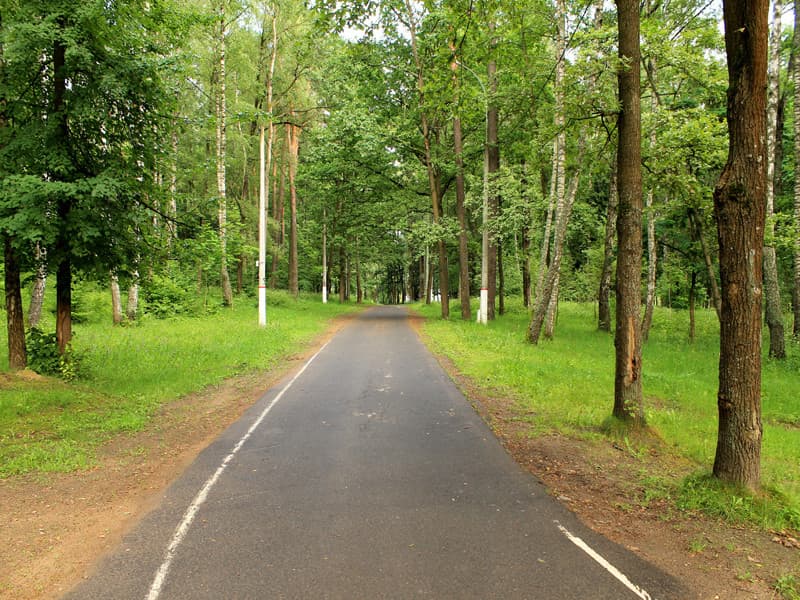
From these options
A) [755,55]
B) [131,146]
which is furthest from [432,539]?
[131,146]

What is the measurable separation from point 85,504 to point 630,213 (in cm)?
744

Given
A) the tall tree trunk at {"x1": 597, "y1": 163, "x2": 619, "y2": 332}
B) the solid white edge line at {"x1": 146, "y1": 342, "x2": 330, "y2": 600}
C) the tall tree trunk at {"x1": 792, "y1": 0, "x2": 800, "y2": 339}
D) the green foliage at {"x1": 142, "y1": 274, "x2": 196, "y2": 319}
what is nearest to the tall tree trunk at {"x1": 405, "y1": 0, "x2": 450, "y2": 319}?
the tall tree trunk at {"x1": 597, "y1": 163, "x2": 619, "y2": 332}

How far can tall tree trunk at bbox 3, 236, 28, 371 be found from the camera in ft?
27.6

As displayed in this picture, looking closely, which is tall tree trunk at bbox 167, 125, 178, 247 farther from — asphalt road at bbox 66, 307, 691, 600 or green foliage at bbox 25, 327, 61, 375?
asphalt road at bbox 66, 307, 691, 600

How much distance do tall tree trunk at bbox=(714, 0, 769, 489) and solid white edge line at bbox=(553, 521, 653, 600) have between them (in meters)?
1.89

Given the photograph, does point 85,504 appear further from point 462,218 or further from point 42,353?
point 462,218

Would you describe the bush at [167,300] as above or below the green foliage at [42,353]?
above

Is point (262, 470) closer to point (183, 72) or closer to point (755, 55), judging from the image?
point (755, 55)

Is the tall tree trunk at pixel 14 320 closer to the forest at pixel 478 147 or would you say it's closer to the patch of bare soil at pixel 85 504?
the forest at pixel 478 147

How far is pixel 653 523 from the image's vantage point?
434 cm

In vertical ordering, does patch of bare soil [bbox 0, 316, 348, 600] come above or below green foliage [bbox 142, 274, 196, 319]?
Result: below

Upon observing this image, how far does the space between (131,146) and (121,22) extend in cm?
210

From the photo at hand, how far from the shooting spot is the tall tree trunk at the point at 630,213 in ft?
21.2

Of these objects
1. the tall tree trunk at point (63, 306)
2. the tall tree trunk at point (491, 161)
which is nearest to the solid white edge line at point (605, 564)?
the tall tree trunk at point (63, 306)
